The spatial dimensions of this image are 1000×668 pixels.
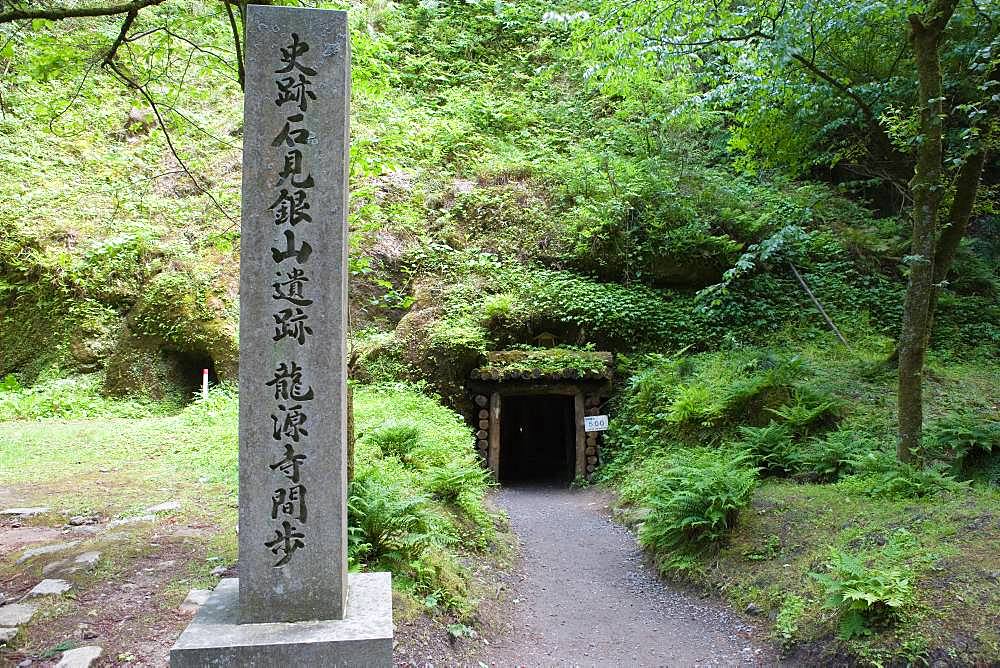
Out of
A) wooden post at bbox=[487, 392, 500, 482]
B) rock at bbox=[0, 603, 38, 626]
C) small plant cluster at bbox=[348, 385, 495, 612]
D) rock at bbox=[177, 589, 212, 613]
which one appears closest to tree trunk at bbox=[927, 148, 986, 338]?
small plant cluster at bbox=[348, 385, 495, 612]

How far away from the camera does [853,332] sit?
12.2 metres

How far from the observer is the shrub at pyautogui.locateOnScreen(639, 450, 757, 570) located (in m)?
6.96

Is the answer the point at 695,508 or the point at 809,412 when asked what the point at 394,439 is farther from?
the point at 809,412

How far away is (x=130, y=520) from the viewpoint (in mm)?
6086

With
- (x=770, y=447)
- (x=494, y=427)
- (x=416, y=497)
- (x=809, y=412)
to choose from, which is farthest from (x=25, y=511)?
(x=809, y=412)

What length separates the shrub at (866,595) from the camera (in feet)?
14.9

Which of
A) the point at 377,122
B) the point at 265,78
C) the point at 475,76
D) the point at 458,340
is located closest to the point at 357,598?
the point at 265,78

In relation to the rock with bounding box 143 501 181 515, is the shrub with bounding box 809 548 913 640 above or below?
A: below

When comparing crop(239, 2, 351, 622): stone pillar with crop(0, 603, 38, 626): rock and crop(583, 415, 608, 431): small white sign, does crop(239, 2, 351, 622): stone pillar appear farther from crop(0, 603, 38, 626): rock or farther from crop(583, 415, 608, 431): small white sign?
crop(583, 415, 608, 431): small white sign

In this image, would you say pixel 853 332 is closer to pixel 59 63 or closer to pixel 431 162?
pixel 431 162

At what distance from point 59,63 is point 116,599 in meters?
5.01

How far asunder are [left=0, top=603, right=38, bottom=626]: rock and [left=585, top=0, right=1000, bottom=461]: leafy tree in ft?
26.7

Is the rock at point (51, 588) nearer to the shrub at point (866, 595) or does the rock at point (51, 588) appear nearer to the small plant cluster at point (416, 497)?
the small plant cluster at point (416, 497)

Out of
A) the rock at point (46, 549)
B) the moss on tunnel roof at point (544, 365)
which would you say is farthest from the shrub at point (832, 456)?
the rock at point (46, 549)
